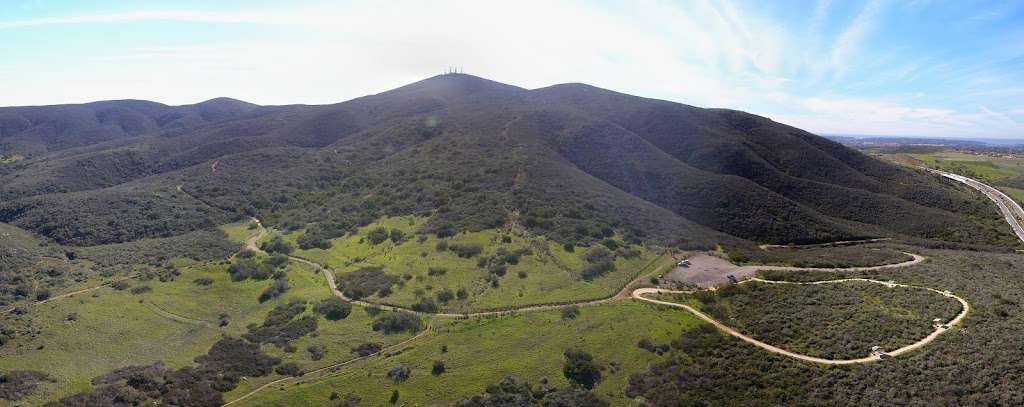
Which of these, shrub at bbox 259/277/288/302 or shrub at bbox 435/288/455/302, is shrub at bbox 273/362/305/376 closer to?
shrub at bbox 435/288/455/302

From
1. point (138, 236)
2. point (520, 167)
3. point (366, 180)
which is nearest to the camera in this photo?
point (138, 236)

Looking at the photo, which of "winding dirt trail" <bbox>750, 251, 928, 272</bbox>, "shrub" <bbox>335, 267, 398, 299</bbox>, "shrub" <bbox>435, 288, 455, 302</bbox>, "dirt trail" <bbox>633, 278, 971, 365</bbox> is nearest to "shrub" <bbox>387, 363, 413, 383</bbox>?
"shrub" <bbox>435, 288, 455, 302</bbox>

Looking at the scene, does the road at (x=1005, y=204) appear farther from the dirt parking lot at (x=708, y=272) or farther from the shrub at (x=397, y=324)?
the shrub at (x=397, y=324)

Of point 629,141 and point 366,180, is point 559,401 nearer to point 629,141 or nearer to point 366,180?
point 366,180

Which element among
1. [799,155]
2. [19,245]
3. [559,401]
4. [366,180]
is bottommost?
[559,401]

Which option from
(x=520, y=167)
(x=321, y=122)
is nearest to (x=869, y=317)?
(x=520, y=167)

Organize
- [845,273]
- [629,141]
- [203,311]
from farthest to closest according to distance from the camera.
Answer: [629,141] < [845,273] < [203,311]

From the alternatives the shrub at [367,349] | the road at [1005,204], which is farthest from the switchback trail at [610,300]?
the road at [1005,204]
